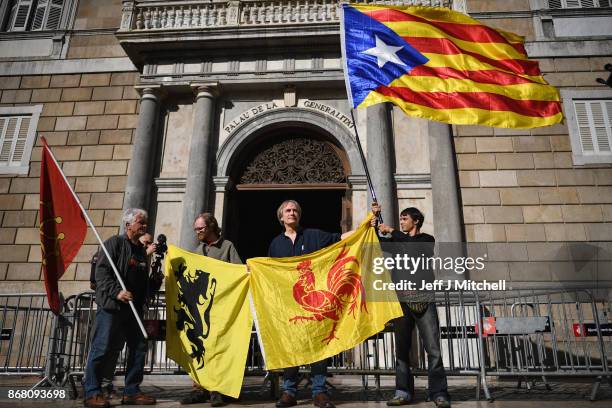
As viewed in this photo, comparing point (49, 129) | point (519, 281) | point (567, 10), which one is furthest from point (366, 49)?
point (49, 129)

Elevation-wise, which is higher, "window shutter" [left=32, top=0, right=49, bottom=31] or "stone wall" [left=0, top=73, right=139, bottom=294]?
"window shutter" [left=32, top=0, right=49, bottom=31]

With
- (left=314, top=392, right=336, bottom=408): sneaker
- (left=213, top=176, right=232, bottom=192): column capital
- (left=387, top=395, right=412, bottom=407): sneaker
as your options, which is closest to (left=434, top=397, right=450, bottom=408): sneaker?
(left=387, top=395, right=412, bottom=407): sneaker

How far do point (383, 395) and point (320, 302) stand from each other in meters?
1.63

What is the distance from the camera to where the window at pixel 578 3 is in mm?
11656

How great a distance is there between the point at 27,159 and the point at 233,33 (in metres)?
5.76

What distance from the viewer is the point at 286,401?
461 cm

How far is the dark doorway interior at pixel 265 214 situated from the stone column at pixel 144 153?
76.6 inches

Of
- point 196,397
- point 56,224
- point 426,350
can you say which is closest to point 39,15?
point 56,224

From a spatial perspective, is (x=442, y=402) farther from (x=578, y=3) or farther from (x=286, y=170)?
(x=578, y=3)

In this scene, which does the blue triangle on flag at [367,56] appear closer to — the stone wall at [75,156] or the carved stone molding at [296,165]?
the carved stone molding at [296,165]

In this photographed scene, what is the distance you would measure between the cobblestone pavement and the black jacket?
1.06 metres

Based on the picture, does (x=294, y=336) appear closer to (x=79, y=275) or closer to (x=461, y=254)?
(x=461, y=254)

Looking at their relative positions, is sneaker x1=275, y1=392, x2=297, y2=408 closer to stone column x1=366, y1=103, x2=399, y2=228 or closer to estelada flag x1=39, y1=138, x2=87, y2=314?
estelada flag x1=39, y1=138, x2=87, y2=314

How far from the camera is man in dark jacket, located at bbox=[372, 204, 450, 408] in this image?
4734 mm
